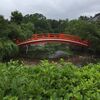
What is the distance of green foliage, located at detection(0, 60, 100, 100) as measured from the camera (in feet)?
8.89

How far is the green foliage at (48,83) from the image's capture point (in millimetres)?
2711

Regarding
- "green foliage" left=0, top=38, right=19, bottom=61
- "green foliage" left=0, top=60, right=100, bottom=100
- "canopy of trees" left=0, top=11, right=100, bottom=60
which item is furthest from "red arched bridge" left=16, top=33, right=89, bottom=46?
"green foliage" left=0, top=60, right=100, bottom=100

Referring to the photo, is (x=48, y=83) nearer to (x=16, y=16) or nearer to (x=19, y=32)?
(x=19, y=32)

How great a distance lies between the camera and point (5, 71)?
326 cm

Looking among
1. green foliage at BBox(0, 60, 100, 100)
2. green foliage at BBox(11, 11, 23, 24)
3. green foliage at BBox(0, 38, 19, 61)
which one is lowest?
green foliage at BBox(0, 38, 19, 61)

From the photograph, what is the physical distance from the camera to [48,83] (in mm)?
3012

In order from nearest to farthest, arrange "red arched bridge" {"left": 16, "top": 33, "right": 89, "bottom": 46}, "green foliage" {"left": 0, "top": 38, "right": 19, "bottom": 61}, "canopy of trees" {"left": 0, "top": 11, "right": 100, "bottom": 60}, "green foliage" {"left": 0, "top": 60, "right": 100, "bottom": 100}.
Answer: "green foliage" {"left": 0, "top": 60, "right": 100, "bottom": 100} → "green foliage" {"left": 0, "top": 38, "right": 19, "bottom": 61} → "canopy of trees" {"left": 0, "top": 11, "right": 100, "bottom": 60} → "red arched bridge" {"left": 16, "top": 33, "right": 89, "bottom": 46}

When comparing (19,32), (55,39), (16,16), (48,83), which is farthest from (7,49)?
(48,83)

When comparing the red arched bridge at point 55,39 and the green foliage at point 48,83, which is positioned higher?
the green foliage at point 48,83

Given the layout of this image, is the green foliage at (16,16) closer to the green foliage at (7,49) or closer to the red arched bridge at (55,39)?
the red arched bridge at (55,39)

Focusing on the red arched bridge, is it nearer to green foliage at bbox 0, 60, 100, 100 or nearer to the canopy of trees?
the canopy of trees

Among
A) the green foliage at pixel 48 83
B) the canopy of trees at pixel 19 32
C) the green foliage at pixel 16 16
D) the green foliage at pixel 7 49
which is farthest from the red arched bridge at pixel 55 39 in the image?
the green foliage at pixel 48 83

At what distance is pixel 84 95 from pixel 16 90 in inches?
21.1

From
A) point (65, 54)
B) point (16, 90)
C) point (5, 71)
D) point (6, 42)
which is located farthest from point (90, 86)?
point (65, 54)
